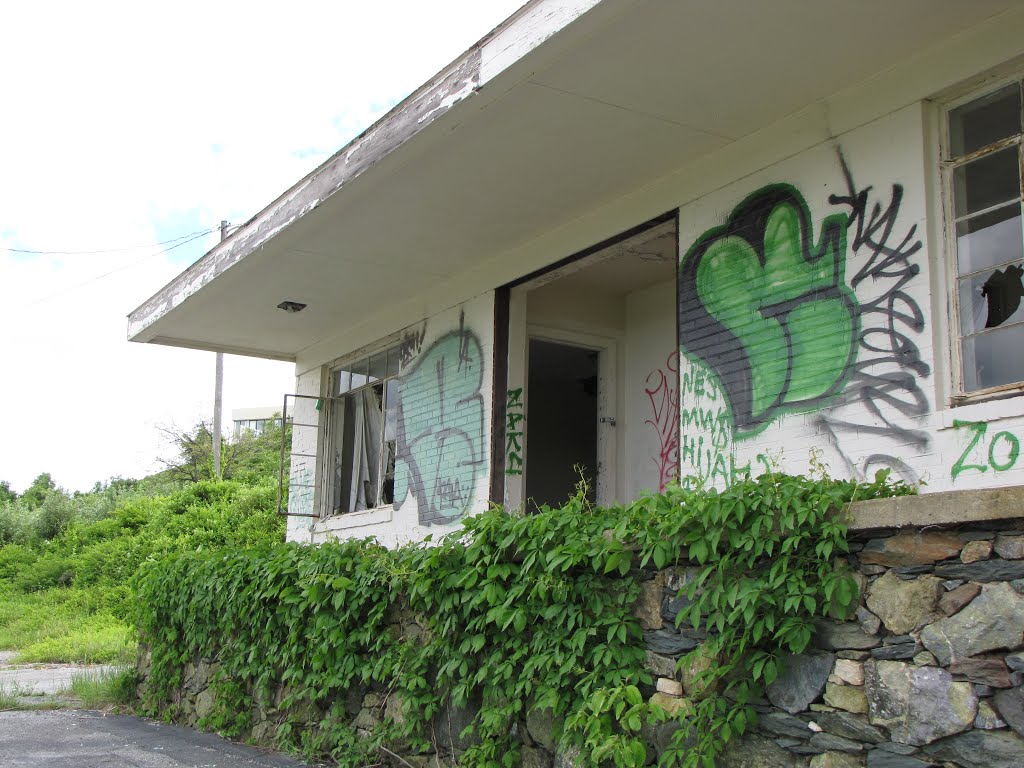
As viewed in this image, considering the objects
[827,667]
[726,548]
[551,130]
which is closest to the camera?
[827,667]

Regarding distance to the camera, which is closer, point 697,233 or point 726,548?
point 726,548

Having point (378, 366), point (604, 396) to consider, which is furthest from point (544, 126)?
point (378, 366)

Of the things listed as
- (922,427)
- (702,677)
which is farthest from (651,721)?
(922,427)

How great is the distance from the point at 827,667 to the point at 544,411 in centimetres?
826

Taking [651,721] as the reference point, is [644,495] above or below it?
above

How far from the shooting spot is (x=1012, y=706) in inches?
144

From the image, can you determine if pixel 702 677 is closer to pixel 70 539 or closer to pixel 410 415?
pixel 410 415

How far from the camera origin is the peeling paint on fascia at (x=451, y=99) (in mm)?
6078

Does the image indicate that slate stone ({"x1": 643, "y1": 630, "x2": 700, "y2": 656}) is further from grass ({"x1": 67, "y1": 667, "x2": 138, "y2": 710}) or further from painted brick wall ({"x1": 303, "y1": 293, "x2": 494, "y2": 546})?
grass ({"x1": 67, "y1": 667, "x2": 138, "y2": 710})

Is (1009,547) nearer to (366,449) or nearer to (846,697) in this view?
(846,697)

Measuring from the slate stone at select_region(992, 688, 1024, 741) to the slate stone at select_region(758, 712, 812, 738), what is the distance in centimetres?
81

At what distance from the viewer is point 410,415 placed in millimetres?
10055

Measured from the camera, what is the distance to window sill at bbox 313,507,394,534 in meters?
10.3

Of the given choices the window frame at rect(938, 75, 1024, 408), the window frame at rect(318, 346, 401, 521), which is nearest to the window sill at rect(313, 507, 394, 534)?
the window frame at rect(318, 346, 401, 521)
